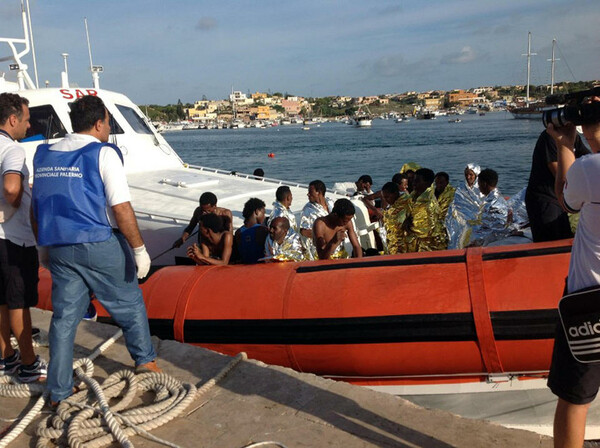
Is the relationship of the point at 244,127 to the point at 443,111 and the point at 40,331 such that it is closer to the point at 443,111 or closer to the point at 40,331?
the point at 443,111

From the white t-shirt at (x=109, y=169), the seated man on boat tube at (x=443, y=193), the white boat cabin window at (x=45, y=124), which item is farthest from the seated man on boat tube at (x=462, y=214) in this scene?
the white boat cabin window at (x=45, y=124)

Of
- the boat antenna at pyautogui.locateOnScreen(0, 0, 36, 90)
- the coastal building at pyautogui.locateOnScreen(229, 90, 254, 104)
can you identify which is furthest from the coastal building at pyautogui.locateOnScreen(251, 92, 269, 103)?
the boat antenna at pyautogui.locateOnScreen(0, 0, 36, 90)

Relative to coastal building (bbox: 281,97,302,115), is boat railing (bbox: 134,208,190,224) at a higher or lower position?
lower

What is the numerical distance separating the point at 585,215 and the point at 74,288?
7.74ft

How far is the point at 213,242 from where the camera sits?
194 inches

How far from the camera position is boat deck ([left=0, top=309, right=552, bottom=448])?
8.34 ft

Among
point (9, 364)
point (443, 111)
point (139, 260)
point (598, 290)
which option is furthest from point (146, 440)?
point (443, 111)

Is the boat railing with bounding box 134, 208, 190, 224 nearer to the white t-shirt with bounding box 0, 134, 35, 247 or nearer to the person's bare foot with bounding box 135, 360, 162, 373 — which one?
the white t-shirt with bounding box 0, 134, 35, 247

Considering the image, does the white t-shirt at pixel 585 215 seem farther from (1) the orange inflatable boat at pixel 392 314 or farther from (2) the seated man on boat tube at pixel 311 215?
(2) the seated man on boat tube at pixel 311 215

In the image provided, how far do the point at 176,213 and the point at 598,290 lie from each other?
17.1 ft

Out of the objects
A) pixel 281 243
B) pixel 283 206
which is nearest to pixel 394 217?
pixel 283 206

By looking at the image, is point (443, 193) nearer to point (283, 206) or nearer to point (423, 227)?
point (423, 227)

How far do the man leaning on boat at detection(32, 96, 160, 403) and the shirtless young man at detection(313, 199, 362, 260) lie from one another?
218 centimetres

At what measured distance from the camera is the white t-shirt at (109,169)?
2.74m
